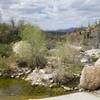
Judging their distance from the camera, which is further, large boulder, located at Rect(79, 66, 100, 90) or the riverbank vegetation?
the riverbank vegetation

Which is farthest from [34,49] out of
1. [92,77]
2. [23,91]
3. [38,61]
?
[92,77]

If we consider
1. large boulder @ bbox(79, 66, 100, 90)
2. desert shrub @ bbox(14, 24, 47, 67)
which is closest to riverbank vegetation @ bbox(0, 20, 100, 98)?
desert shrub @ bbox(14, 24, 47, 67)

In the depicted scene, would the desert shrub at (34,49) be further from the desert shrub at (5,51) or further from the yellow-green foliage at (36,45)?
the desert shrub at (5,51)

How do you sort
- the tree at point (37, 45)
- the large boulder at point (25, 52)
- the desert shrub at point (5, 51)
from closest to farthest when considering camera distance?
the tree at point (37, 45), the large boulder at point (25, 52), the desert shrub at point (5, 51)

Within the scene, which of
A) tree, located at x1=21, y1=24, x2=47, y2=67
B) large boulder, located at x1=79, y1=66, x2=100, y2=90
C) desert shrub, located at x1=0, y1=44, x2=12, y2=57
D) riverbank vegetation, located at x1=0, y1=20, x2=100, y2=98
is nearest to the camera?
large boulder, located at x1=79, y1=66, x2=100, y2=90

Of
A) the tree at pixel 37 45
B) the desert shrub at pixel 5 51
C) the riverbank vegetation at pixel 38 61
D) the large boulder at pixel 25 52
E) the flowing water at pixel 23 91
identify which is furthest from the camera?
the desert shrub at pixel 5 51

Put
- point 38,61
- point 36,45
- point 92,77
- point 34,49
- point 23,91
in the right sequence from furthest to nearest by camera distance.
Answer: point 36,45, point 34,49, point 38,61, point 23,91, point 92,77

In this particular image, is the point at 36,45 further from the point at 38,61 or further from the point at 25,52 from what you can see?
the point at 38,61

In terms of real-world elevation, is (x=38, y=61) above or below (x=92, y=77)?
below

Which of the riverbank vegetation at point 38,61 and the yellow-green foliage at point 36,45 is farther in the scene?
the yellow-green foliage at point 36,45

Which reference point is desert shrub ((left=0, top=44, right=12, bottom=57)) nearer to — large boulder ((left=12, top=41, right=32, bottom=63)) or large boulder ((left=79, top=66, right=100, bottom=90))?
large boulder ((left=12, top=41, right=32, bottom=63))

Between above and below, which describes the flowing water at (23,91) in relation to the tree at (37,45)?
below

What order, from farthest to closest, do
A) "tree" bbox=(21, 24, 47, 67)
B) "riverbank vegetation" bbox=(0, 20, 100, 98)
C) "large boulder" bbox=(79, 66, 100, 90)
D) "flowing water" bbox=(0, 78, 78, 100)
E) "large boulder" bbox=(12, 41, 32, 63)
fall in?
1. "large boulder" bbox=(12, 41, 32, 63)
2. "tree" bbox=(21, 24, 47, 67)
3. "riverbank vegetation" bbox=(0, 20, 100, 98)
4. "flowing water" bbox=(0, 78, 78, 100)
5. "large boulder" bbox=(79, 66, 100, 90)

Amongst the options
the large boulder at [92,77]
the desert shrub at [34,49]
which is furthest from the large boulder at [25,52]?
the large boulder at [92,77]
